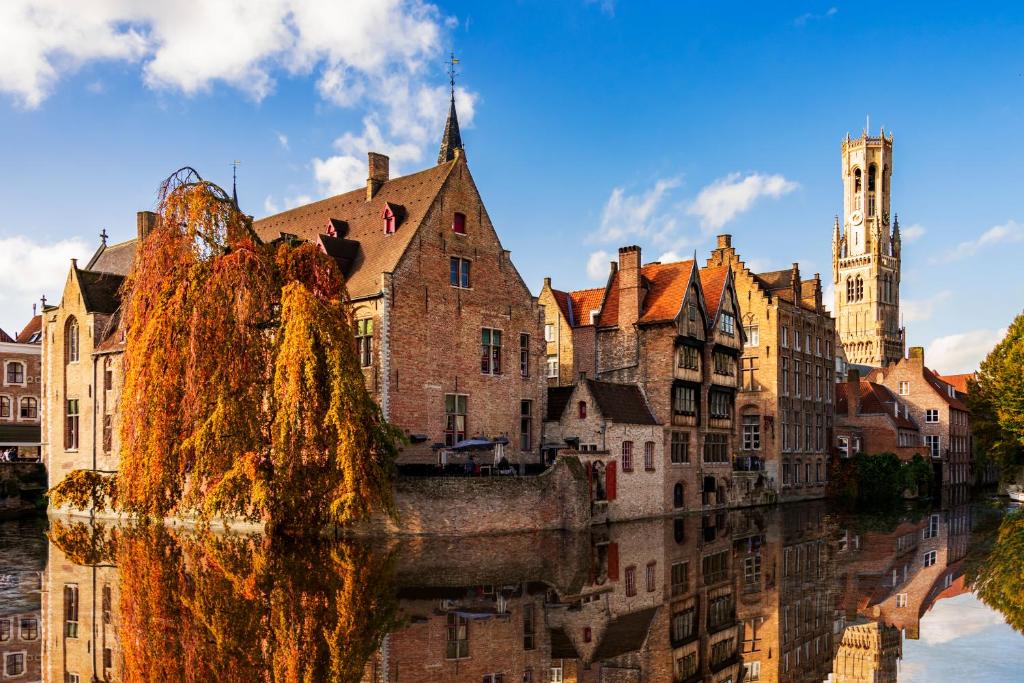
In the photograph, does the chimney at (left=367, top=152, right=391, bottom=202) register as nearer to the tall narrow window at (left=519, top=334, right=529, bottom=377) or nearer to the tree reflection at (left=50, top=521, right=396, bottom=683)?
the tall narrow window at (left=519, top=334, right=529, bottom=377)

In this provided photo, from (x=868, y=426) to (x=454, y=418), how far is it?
38678mm

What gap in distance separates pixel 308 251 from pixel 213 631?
16322mm

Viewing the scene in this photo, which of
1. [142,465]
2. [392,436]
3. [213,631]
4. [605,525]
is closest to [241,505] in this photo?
[142,465]

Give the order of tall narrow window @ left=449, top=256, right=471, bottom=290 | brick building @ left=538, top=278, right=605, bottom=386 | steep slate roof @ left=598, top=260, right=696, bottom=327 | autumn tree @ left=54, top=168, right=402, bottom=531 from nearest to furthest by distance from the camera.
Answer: autumn tree @ left=54, top=168, right=402, bottom=531
tall narrow window @ left=449, top=256, right=471, bottom=290
steep slate roof @ left=598, top=260, right=696, bottom=327
brick building @ left=538, top=278, right=605, bottom=386

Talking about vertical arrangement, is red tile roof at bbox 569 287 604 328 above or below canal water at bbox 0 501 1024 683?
above

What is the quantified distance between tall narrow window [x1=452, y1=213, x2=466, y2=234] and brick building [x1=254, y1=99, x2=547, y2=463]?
5 cm

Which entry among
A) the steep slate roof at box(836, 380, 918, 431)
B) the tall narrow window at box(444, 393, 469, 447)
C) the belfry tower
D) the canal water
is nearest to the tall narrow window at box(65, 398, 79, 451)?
the canal water

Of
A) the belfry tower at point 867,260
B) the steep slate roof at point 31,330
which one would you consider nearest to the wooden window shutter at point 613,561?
A: the steep slate roof at point 31,330

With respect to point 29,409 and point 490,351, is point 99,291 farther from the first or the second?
point 490,351

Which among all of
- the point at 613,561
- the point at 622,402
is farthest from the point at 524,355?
the point at 613,561

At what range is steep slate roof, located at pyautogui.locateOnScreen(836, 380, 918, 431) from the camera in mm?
64550

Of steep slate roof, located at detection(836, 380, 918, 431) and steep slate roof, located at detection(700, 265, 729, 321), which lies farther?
steep slate roof, located at detection(836, 380, 918, 431)

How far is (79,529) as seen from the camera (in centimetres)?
3447

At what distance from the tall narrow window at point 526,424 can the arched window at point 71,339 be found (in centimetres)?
2252
